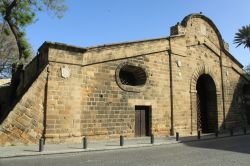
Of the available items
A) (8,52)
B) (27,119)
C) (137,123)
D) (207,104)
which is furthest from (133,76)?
(8,52)

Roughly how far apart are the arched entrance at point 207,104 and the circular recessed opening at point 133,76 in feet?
21.6

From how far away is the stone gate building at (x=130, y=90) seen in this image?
13.8 meters

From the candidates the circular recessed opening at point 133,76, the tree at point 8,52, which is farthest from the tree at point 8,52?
the circular recessed opening at point 133,76

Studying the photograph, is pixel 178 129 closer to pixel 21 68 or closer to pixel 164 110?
pixel 164 110

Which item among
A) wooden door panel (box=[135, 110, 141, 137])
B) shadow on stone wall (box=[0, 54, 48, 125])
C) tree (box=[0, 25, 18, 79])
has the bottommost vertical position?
wooden door panel (box=[135, 110, 141, 137])

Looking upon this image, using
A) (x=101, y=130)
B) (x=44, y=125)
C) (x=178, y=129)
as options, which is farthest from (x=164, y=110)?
(x=44, y=125)

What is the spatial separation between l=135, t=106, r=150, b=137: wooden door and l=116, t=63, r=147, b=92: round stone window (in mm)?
1295

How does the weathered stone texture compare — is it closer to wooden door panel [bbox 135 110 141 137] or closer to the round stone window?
the round stone window

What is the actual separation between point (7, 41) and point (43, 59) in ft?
52.5

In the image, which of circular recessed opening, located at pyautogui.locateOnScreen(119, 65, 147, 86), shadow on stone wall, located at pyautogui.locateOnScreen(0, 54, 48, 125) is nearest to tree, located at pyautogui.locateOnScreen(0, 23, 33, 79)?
shadow on stone wall, located at pyautogui.locateOnScreen(0, 54, 48, 125)

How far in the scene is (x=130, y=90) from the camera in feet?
55.2

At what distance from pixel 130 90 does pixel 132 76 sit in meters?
1.56

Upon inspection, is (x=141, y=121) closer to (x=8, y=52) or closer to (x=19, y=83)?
(x=19, y=83)

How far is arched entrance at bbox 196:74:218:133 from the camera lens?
73.6 feet
